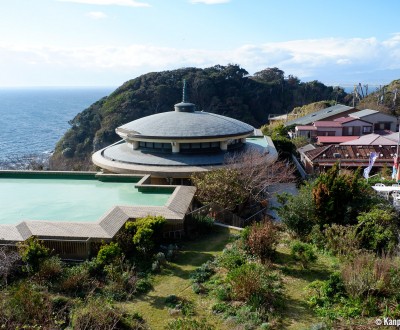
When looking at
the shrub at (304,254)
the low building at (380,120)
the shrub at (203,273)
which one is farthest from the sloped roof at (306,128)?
the shrub at (203,273)

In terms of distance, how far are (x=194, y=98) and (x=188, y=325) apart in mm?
80411

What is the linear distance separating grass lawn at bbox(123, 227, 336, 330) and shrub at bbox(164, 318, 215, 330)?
316 mm

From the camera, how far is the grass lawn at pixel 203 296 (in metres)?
9.70

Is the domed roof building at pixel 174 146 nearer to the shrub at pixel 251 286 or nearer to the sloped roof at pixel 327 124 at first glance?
the shrub at pixel 251 286

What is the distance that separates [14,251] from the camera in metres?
12.7

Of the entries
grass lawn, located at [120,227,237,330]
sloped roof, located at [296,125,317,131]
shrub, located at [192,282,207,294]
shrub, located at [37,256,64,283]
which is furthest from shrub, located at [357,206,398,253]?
sloped roof, located at [296,125,317,131]

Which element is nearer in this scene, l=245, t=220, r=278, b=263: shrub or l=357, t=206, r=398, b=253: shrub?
l=245, t=220, r=278, b=263: shrub

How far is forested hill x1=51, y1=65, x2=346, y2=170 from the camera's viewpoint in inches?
2783

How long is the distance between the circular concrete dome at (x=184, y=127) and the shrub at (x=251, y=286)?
14695mm

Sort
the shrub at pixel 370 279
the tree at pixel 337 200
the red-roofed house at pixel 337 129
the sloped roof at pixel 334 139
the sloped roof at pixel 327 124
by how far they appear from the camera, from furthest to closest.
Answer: the sloped roof at pixel 327 124
the red-roofed house at pixel 337 129
the sloped roof at pixel 334 139
the tree at pixel 337 200
the shrub at pixel 370 279

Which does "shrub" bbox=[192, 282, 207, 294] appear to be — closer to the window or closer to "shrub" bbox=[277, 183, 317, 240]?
"shrub" bbox=[277, 183, 317, 240]

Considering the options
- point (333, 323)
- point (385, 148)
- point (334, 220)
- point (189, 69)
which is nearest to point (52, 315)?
point (333, 323)

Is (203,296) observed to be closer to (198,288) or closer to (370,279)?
(198,288)

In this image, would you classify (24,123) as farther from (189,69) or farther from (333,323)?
(333,323)
